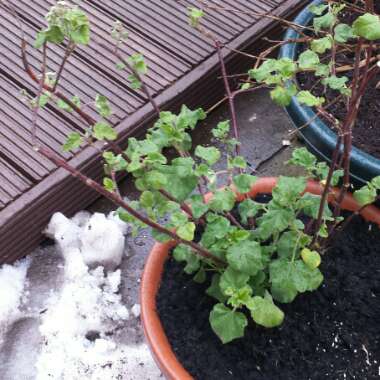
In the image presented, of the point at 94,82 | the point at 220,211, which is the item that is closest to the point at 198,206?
the point at 220,211

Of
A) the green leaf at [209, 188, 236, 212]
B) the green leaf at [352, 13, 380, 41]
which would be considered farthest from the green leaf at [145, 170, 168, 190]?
the green leaf at [352, 13, 380, 41]

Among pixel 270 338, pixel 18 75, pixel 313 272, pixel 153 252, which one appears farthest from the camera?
pixel 18 75

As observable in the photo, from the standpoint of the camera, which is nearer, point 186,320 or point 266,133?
point 186,320

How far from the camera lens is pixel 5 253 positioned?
5.47 feet

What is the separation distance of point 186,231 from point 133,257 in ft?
2.63

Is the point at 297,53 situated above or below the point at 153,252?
above

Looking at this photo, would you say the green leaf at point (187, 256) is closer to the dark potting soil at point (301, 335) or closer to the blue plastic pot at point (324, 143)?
the dark potting soil at point (301, 335)

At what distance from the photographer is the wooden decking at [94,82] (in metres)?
1.68

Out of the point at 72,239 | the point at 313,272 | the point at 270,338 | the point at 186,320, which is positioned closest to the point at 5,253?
the point at 72,239

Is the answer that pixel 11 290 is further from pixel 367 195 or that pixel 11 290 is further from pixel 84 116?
pixel 367 195

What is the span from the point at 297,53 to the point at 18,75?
866mm

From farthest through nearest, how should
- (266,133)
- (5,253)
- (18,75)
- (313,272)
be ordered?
1. (266,133)
2. (18,75)
3. (5,253)
4. (313,272)

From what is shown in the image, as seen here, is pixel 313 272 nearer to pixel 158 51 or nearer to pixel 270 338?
pixel 270 338

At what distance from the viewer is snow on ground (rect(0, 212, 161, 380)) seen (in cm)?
160
